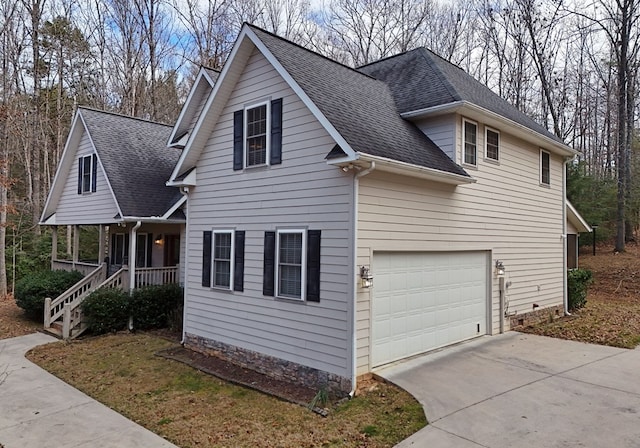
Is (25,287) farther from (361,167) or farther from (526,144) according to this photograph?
(526,144)

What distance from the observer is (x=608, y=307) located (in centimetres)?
1445

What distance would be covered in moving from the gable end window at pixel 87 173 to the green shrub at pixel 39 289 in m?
2.86

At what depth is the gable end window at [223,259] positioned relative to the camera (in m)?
9.30

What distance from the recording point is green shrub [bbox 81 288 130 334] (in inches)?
470

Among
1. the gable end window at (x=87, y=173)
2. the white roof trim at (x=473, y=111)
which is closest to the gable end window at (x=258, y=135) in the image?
the white roof trim at (x=473, y=111)

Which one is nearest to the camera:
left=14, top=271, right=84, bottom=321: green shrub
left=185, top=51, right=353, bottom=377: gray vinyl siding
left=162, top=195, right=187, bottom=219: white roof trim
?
left=185, top=51, right=353, bottom=377: gray vinyl siding

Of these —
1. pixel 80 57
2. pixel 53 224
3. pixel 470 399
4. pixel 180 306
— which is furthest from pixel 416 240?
pixel 80 57

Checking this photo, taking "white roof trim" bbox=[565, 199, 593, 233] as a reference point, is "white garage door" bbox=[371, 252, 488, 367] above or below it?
below

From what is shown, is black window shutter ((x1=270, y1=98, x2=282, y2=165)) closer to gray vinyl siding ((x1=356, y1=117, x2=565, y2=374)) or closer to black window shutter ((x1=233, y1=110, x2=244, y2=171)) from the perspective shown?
black window shutter ((x1=233, y1=110, x2=244, y2=171))

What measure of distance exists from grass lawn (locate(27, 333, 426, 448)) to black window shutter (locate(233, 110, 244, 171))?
14.1ft

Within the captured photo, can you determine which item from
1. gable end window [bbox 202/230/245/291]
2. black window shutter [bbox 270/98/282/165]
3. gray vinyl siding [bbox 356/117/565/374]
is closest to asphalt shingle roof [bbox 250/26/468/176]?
gray vinyl siding [bbox 356/117/565/374]

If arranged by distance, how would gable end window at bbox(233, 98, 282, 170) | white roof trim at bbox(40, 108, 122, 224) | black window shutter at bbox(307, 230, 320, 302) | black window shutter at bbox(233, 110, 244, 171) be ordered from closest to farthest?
black window shutter at bbox(307, 230, 320, 302)
gable end window at bbox(233, 98, 282, 170)
black window shutter at bbox(233, 110, 244, 171)
white roof trim at bbox(40, 108, 122, 224)

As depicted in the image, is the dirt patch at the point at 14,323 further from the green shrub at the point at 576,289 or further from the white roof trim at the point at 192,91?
the green shrub at the point at 576,289

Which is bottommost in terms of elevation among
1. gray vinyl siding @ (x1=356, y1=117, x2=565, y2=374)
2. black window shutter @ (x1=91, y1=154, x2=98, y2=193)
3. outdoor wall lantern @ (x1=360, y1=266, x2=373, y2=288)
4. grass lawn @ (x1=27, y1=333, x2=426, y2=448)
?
grass lawn @ (x1=27, y1=333, x2=426, y2=448)
